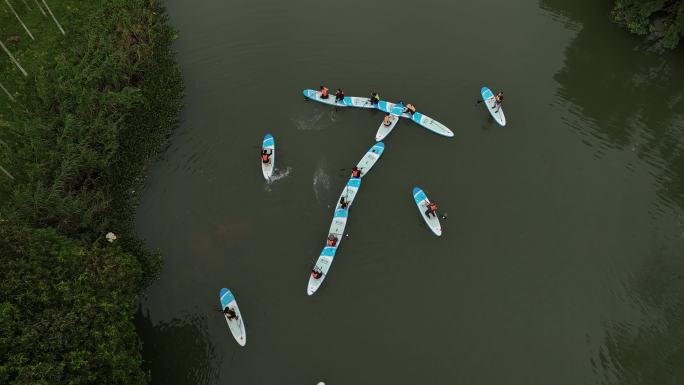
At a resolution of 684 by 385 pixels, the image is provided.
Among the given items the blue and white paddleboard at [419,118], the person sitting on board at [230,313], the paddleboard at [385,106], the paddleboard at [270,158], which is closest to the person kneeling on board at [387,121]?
the blue and white paddleboard at [419,118]

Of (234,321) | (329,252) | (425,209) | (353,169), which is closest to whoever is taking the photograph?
(234,321)

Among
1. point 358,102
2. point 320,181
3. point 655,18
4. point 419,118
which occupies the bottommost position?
point 320,181

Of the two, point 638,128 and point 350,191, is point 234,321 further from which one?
point 638,128

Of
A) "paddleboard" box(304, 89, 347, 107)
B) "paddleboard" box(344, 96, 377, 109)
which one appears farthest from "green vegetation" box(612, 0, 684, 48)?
"paddleboard" box(304, 89, 347, 107)

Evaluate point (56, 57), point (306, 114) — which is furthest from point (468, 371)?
point (56, 57)

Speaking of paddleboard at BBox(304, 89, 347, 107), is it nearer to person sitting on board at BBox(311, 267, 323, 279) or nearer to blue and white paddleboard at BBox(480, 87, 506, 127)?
blue and white paddleboard at BBox(480, 87, 506, 127)

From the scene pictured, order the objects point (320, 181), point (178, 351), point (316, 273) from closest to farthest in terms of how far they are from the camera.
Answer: point (178, 351)
point (316, 273)
point (320, 181)

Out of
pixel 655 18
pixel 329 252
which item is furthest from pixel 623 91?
pixel 329 252
